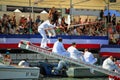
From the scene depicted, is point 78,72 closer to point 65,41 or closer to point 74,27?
point 65,41

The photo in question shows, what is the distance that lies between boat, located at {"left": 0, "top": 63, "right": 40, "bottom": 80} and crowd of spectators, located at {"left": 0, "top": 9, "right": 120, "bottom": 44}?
5.24m

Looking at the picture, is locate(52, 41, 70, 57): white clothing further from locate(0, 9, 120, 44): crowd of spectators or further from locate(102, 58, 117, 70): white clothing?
locate(0, 9, 120, 44): crowd of spectators

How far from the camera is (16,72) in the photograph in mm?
Result: 29141

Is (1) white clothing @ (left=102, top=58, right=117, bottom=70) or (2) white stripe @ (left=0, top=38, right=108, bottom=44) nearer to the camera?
(1) white clothing @ (left=102, top=58, right=117, bottom=70)

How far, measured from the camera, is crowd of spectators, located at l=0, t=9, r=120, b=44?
116ft

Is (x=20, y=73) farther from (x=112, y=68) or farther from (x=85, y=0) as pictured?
(x=85, y=0)

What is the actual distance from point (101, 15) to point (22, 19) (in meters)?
7.07

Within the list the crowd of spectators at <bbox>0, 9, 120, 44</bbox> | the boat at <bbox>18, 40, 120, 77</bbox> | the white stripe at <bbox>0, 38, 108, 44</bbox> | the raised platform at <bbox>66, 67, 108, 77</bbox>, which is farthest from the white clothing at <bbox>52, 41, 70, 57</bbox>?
the white stripe at <bbox>0, 38, 108, 44</bbox>

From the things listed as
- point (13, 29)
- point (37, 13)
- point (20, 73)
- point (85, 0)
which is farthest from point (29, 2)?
point (20, 73)

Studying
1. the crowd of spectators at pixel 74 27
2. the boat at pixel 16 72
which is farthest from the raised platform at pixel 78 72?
the boat at pixel 16 72

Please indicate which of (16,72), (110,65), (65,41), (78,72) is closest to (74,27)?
(65,41)

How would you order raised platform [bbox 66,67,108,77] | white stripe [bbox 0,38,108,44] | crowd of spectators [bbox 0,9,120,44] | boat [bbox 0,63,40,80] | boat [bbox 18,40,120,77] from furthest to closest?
white stripe [bbox 0,38,108,44] < crowd of spectators [bbox 0,9,120,44] < raised platform [bbox 66,67,108,77] < boat [bbox 0,63,40,80] < boat [bbox 18,40,120,77]

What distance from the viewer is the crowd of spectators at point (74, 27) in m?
35.3

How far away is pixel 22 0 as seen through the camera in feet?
135
